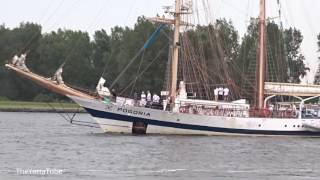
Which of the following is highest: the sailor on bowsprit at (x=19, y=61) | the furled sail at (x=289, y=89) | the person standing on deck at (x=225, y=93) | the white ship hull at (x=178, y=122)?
the sailor on bowsprit at (x=19, y=61)

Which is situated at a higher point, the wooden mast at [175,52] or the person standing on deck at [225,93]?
the wooden mast at [175,52]

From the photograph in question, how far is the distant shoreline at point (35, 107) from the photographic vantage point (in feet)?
564

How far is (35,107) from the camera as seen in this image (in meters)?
183

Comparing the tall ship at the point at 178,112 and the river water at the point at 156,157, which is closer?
the river water at the point at 156,157

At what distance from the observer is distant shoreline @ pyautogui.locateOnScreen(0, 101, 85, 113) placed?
564 feet

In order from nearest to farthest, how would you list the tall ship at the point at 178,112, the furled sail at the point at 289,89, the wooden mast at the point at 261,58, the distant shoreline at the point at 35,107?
the tall ship at the point at 178,112 < the wooden mast at the point at 261,58 < the furled sail at the point at 289,89 < the distant shoreline at the point at 35,107

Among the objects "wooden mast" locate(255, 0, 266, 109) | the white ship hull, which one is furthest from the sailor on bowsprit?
"wooden mast" locate(255, 0, 266, 109)

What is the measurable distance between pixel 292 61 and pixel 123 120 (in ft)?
352

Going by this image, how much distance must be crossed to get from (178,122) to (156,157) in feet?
72.4

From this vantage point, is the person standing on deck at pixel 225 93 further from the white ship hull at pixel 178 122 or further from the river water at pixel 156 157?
the river water at pixel 156 157

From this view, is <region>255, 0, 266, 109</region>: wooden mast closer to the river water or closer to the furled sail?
the furled sail

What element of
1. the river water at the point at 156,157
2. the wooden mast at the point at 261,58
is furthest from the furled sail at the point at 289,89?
the river water at the point at 156,157

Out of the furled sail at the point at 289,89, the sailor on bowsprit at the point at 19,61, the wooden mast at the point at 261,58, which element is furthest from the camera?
the furled sail at the point at 289,89

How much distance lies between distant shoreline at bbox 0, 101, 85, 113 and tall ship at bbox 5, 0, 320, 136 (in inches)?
3253
